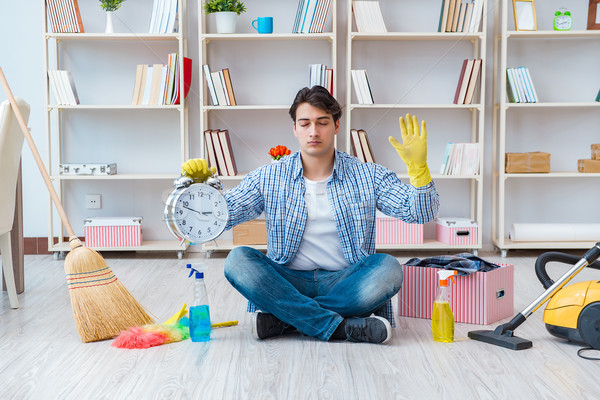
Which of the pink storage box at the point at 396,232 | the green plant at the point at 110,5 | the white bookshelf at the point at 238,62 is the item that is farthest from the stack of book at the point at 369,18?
the green plant at the point at 110,5

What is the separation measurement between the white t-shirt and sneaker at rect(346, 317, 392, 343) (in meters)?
0.24

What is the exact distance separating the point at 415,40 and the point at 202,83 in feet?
4.23

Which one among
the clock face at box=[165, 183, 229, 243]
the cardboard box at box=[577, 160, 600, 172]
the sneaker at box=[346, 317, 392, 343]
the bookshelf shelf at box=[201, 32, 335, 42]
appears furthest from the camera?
the cardboard box at box=[577, 160, 600, 172]

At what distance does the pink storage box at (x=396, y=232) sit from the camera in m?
4.06

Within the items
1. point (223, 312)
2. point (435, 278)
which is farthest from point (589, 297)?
point (223, 312)

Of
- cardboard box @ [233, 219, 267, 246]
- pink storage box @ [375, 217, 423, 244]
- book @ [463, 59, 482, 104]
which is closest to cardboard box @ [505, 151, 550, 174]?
book @ [463, 59, 482, 104]

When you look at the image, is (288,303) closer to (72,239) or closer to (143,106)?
(72,239)

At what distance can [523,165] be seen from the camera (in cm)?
404

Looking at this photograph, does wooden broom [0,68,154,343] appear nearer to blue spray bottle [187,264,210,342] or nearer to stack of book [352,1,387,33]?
blue spray bottle [187,264,210,342]

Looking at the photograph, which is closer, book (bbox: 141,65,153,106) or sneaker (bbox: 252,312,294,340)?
sneaker (bbox: 252,312,294,340)

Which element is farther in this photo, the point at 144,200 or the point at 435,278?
the point at 144,200

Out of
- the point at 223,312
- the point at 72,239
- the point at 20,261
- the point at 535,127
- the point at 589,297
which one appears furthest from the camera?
the point at 535,127

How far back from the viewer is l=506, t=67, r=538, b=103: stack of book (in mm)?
4012

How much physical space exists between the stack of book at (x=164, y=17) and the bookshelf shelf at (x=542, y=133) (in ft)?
6.16
